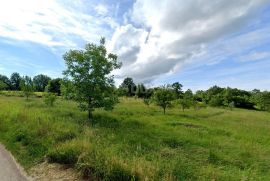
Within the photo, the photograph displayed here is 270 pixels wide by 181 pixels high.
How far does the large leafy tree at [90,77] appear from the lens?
18938 millimetres

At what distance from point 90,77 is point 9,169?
38.2 feet

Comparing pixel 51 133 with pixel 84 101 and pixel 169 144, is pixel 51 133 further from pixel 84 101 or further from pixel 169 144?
pixel 84 101

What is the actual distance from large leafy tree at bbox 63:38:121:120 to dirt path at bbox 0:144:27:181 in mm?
9355

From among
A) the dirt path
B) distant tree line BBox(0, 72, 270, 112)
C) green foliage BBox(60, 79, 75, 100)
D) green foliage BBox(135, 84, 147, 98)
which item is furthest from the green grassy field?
green foliage BBox(135, 84, 147, 98)

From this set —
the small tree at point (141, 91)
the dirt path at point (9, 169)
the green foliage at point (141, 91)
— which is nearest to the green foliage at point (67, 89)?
the dirt path at point (9, 169)

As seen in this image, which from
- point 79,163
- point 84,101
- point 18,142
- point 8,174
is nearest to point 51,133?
point 18,142

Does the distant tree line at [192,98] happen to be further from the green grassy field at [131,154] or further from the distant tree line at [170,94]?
the green grassy field at [131,154]

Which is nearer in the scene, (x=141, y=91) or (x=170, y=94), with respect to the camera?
(x=170, y=94)

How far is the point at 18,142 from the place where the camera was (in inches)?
445

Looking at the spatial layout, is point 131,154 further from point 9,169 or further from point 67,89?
point 67,89

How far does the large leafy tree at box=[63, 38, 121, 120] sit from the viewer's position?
18.9 meters

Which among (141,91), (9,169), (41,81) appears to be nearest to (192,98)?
(9,169)

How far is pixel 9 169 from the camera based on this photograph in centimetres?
797

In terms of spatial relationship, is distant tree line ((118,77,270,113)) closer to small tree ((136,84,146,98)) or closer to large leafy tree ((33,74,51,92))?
small tree ((136,84,146,98))
